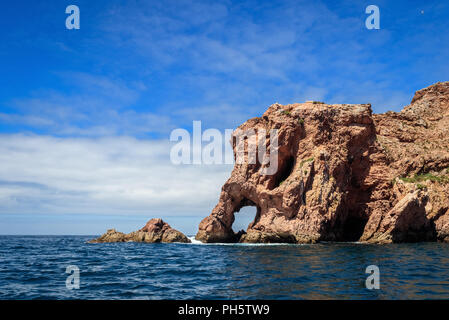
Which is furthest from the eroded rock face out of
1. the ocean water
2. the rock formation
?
the ocean water

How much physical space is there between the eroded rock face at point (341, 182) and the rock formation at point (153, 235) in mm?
6200

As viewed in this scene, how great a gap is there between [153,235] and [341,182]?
→ 3230 centimetres

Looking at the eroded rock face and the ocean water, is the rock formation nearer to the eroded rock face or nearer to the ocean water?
the eroded rock face

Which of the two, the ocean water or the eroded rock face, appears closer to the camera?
the ocean water

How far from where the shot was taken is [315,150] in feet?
156

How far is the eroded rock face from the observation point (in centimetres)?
4294

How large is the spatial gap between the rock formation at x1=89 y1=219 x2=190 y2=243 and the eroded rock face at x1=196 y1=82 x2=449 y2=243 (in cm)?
620

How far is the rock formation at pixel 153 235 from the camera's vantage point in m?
55.9

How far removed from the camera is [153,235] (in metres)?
56.5

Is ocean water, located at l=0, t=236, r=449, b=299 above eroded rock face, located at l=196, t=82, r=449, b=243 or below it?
below

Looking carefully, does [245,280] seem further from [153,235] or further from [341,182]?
[153,235]

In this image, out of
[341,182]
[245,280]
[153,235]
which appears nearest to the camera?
[245,280]

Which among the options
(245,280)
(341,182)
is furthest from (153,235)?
(245,280)

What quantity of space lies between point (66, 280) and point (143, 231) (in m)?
41.2
